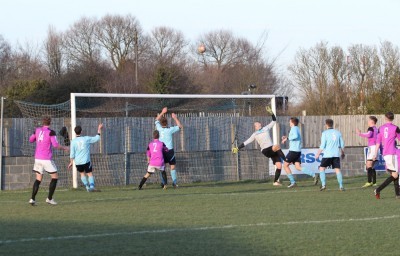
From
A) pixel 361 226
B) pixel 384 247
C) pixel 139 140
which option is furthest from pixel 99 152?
pixel 384 247

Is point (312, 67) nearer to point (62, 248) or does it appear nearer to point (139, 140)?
point (139, 140)

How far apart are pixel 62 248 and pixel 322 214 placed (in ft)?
17.7

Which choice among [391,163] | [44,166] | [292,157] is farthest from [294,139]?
[44,166]

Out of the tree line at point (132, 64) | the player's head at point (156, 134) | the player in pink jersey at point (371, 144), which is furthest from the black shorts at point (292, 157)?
the tree line at point (132, 64)

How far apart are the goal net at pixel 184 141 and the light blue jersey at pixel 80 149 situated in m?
2.55

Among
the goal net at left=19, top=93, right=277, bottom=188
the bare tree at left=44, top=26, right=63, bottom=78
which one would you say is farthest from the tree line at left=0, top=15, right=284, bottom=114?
the goal net at left=19, top=93, right=277, bottom=188

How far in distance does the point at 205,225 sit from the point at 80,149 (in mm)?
9869

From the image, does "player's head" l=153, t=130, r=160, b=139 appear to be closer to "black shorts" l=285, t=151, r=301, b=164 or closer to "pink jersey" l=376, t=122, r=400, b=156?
"black shorts" l=285, t=151, r=301, b=164

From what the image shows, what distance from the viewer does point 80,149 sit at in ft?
69.7

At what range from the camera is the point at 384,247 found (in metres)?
9.75

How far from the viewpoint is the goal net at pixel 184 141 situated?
82.1 feet

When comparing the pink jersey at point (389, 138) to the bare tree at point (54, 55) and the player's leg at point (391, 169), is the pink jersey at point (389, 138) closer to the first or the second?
the player's leg at point (391, 169)

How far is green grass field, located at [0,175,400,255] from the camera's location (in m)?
9.61

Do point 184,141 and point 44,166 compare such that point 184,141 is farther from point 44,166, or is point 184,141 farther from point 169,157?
point 44,166
